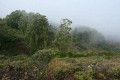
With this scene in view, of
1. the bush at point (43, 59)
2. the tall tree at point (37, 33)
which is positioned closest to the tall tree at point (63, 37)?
the tall tree at point (37, 33)

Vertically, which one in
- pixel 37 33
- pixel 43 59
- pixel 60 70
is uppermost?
pixel 37 33

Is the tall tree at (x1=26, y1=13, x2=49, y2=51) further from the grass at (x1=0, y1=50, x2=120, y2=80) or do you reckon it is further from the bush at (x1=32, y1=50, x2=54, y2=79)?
the grass at (x1=0, y1=50, x2=120, y2=80)

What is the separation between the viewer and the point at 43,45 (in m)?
34.7

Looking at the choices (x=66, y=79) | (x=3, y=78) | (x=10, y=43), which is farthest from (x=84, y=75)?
(x=10, y=43)

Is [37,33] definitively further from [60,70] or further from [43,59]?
[60,70]

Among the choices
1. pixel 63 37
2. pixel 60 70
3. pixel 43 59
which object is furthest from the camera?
pixel 63 37

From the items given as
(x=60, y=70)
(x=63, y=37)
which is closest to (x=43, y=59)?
(x=60, y=70)

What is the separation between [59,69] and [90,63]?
2544 mm

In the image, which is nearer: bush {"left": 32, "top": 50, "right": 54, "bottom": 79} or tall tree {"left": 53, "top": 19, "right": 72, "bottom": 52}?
bush {"left": 32, "top": 50, "right": 54, "bottom": 79}

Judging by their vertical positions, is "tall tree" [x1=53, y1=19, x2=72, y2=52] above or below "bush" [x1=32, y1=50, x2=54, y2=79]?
above

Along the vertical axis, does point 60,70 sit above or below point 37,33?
below

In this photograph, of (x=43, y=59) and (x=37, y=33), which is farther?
(x=37, y=33)

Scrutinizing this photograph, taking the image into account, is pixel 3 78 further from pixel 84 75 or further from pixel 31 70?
pixel 84 75

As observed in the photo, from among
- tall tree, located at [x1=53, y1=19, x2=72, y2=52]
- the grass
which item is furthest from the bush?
tall tree, located at [x1=53, y1=19, x2=72, y2=52]
